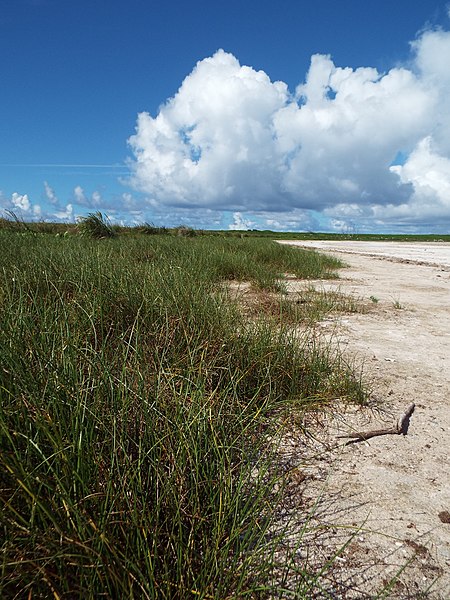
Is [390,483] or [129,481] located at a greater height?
[129,481]

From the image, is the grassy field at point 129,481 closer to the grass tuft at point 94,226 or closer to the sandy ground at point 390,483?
the sandy ground at point 390,483

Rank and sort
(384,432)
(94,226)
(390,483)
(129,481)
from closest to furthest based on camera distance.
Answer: (129,481) → (390,483) → (384,432) → (94,226)

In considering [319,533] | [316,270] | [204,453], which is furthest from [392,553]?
[316,270]

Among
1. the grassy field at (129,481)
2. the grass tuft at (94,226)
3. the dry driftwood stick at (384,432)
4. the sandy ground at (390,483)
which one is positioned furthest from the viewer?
the grass tuft at (94,226)

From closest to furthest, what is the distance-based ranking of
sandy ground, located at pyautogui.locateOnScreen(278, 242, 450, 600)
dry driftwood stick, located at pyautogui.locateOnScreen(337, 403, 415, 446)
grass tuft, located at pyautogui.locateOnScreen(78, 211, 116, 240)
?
1. sandy ground, located at pyautogui.locateOnScreen(278, 242, 450, 600)
2. dry driftwood stick, located at pyautogui.locateOnScreen(337, 403, 415, 446)
3. grass tuft, located at pyautogui.locateOnScreen(78, 211, 116, 240)

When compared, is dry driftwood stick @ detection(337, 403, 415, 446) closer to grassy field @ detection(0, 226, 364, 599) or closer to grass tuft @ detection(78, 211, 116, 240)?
grassy field @ detection(0, 226, 364, 599)

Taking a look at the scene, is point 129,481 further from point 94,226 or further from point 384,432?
point 94,226

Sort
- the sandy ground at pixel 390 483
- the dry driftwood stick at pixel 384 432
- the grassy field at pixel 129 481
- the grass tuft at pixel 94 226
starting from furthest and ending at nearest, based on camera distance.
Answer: the grass tuft at pixel 94 226 → the dry driftwood stick at pixel 384 432 → the sandy ground at pixel 390 483 → the grassy field at pixel 129 481

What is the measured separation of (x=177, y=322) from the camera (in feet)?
8.54

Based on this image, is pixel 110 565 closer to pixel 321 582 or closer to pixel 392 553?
pixel 321 582

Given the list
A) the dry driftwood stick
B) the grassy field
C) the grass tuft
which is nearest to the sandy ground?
the dry driftwood stick

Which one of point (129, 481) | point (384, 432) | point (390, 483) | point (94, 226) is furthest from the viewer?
point (94, 226)

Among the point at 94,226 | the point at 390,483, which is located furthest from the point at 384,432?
the point at 94,226

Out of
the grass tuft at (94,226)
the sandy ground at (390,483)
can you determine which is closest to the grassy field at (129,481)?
the sandy ground at (390,483)
